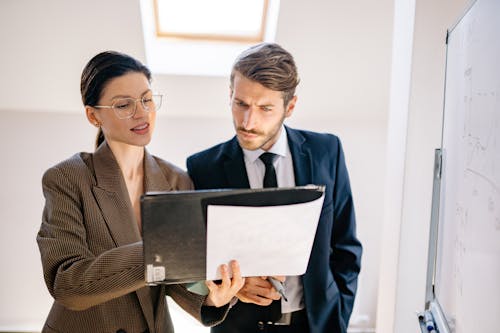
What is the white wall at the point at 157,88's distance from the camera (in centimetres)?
243

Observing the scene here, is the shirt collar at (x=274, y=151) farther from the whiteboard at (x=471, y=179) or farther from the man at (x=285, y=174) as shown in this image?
the whiteboard at (x=471, y=179)

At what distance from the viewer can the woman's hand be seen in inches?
45.1

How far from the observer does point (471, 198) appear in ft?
3.82

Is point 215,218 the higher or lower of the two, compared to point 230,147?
lower

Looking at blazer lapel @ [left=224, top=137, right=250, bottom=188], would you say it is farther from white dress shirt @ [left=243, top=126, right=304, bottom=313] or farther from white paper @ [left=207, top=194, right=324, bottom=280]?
white paper @ [left=207, top=194, right=324, bottom=280]

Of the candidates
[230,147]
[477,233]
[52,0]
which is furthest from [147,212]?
[52,0]

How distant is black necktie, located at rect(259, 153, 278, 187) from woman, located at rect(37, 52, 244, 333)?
0.91 ft

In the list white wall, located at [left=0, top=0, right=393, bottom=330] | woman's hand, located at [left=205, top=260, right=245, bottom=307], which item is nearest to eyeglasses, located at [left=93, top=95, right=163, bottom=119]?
woman's hand, located at [left=205, top=260, right=245, bottom=307]

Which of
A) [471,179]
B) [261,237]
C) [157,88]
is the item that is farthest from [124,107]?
A: [157,88]

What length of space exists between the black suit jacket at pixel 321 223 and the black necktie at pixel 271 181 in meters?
0.03

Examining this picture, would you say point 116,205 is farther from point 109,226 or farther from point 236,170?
point 236,170

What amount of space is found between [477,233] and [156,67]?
82.1 inches

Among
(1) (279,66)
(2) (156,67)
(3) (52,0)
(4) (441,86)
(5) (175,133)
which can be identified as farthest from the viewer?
(5) (175,133)

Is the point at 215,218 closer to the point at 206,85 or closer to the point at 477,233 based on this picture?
the point at 477,233
